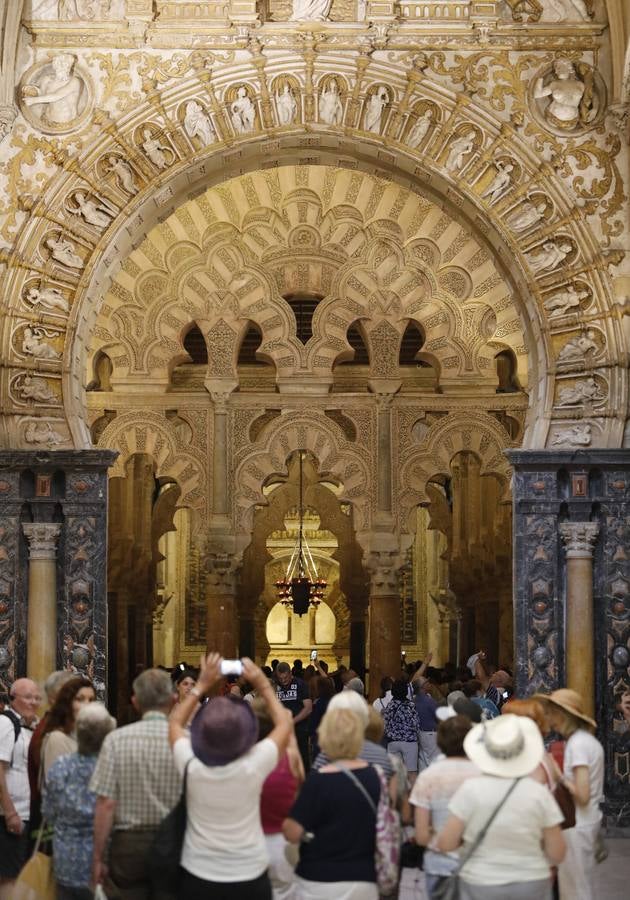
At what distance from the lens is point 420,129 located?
13062 millimetres

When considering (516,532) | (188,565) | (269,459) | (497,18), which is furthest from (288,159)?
(188,565)

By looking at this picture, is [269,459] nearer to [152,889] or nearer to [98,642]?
[98,642]

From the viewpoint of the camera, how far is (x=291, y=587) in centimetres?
2097

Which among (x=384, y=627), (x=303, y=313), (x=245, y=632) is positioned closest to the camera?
(x=384, y=627)

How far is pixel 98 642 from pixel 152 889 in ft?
21.3

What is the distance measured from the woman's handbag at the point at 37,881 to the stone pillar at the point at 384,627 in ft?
38.4

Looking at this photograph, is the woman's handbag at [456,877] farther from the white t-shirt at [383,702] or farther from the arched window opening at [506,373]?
the arched window opening at [506,373]

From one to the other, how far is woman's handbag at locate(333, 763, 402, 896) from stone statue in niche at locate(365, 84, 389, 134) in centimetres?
814

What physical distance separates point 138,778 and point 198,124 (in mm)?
7936

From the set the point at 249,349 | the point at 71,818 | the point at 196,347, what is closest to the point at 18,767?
the point at 71,818

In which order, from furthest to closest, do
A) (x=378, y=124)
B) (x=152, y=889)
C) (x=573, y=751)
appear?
(x=378, y=124) → (x=573, y=751) → (x=152, y=889)

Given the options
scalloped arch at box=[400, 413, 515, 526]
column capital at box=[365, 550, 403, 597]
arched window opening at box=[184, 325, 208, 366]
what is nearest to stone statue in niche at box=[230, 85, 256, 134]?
scalloped arch at box=[400, 413, 515, 526]

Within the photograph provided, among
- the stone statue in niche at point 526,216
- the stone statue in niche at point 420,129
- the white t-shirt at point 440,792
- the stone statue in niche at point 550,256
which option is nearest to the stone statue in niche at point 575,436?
the stone statue in niche at point 550,256

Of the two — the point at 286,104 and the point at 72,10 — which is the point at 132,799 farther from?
the point at 72,10
